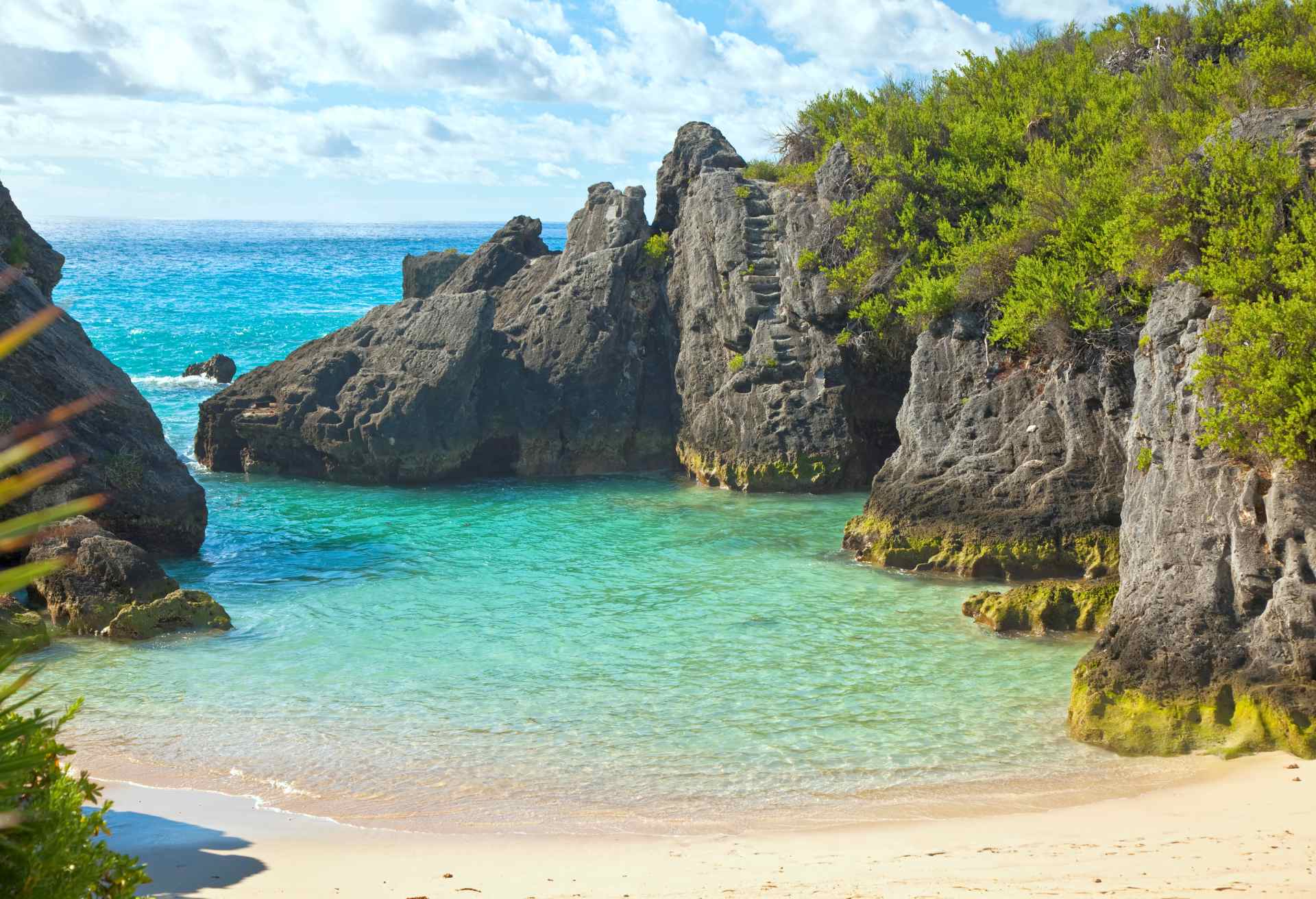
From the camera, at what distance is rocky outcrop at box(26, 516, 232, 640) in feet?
47.9

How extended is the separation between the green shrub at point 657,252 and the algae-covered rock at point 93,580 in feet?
47.2

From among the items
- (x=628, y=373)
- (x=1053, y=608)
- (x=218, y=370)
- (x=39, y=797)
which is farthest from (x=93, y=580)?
(x=218, y=370)

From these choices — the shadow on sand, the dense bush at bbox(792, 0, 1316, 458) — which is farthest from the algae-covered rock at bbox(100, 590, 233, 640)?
the dense bush at bbox(792, 0, 1316, 458)

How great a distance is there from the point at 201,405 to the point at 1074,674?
21480mm

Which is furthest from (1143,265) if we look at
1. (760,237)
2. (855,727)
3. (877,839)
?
(760,237)

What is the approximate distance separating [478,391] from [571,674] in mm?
13521

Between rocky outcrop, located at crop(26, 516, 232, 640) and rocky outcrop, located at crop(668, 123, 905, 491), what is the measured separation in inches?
449

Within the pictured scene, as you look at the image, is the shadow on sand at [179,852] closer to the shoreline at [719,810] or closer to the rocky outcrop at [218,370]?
the shoreline at [719,810]

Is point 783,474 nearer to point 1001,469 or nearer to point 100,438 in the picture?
point 1001,469

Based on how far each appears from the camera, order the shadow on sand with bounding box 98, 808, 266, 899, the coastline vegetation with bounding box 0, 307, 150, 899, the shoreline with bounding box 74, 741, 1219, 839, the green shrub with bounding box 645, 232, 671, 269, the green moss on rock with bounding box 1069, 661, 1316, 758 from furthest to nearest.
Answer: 1. the green shrub with bounding box 645, 232, 671, 269
2. the green moss on rock with bounding box 1069, 661, 1316, 758
3. the shoreline with bounding box 74, 741, 1219, 839
4. the shadow on sand with bounding box 98, 808, 266, 899
5. the coastline vegetation with bounding box 0, 307, 150, 899

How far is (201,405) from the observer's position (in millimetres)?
27047

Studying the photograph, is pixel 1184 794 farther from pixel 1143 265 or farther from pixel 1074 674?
pixel 1143 265

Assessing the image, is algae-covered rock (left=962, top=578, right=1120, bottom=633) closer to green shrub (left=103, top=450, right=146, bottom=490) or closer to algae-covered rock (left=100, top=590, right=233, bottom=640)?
algae-covered rock (left=100, top=590, right=233, bottom=640)

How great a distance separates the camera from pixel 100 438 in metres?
19.0
